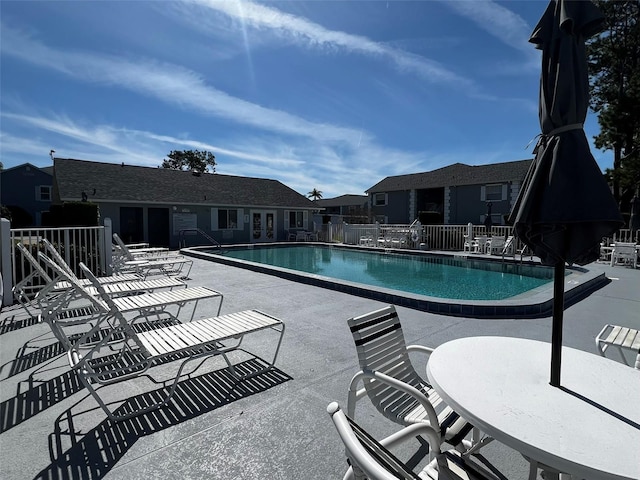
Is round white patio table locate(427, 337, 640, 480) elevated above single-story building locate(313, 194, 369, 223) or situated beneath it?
situated beneath

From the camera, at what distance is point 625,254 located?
1151 centimetres

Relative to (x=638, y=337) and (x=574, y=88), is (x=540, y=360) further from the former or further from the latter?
(x=638, y=337)

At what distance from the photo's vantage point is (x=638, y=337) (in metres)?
3.28

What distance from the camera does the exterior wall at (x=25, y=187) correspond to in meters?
27.0

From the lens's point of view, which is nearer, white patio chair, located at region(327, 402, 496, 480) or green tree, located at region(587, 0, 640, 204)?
white patio chair, located at region(327, 402, 496, 480)

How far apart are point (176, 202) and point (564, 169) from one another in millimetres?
20616

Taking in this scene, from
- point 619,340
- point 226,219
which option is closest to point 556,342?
point 619,340

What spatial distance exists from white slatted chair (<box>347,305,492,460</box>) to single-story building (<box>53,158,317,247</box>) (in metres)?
18.0

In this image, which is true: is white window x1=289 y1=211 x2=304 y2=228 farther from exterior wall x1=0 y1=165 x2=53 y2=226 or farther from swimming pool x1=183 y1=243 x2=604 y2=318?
exterior wall x1=0 y1=165 x2=53 y2=226

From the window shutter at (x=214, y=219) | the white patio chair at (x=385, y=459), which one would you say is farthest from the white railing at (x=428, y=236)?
the white patio chair at (x=385, y=459)

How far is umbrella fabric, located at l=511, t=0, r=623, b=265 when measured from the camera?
5.52 ft

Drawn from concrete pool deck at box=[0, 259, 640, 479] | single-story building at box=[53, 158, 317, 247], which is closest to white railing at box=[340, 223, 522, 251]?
single-story building at box=[53, 158, 317, 247]

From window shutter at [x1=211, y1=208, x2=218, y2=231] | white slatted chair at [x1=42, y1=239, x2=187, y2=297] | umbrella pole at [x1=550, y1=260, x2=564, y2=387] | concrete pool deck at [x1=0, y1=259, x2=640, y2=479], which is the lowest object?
concrete pool deck at [x1=0, y1=259, x2=640, y2=479]

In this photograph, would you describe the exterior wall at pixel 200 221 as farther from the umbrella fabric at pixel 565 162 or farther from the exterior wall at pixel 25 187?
the umbrella fabric at pixel 565 162
